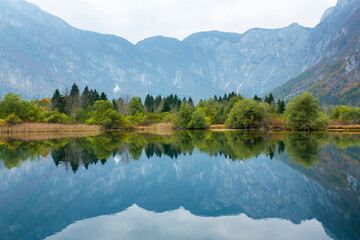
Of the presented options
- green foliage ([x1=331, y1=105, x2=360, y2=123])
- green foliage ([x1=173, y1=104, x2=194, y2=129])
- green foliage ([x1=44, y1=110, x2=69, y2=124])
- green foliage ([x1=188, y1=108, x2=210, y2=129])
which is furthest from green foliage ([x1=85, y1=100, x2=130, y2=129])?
green foliage ([x1=331, y1=105, x2=360, y2=123])

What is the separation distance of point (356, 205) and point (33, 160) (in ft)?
66.1

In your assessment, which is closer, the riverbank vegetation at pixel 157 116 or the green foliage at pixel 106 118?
the riverbank vegetation at pixel 157 116

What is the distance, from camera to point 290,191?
41.3ft

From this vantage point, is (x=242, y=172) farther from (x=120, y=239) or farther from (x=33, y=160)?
(x=33, y=160)

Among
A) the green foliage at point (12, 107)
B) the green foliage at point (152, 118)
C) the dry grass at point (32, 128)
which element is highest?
the green foliage at point (12, 107)

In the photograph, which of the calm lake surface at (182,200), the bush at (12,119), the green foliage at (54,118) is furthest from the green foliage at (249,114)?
the calm lake surface at (182,200)

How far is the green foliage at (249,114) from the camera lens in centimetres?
7456

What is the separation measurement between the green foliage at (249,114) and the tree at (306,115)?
843 centimetres

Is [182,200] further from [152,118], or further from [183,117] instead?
[152,118]

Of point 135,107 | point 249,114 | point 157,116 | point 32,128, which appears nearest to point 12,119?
point 32,128

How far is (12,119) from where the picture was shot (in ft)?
193

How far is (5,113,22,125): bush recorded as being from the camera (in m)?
58.2

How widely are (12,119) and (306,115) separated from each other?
62.1 meters

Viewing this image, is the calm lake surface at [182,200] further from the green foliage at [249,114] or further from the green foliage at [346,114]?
the green foliage at [346,114]
